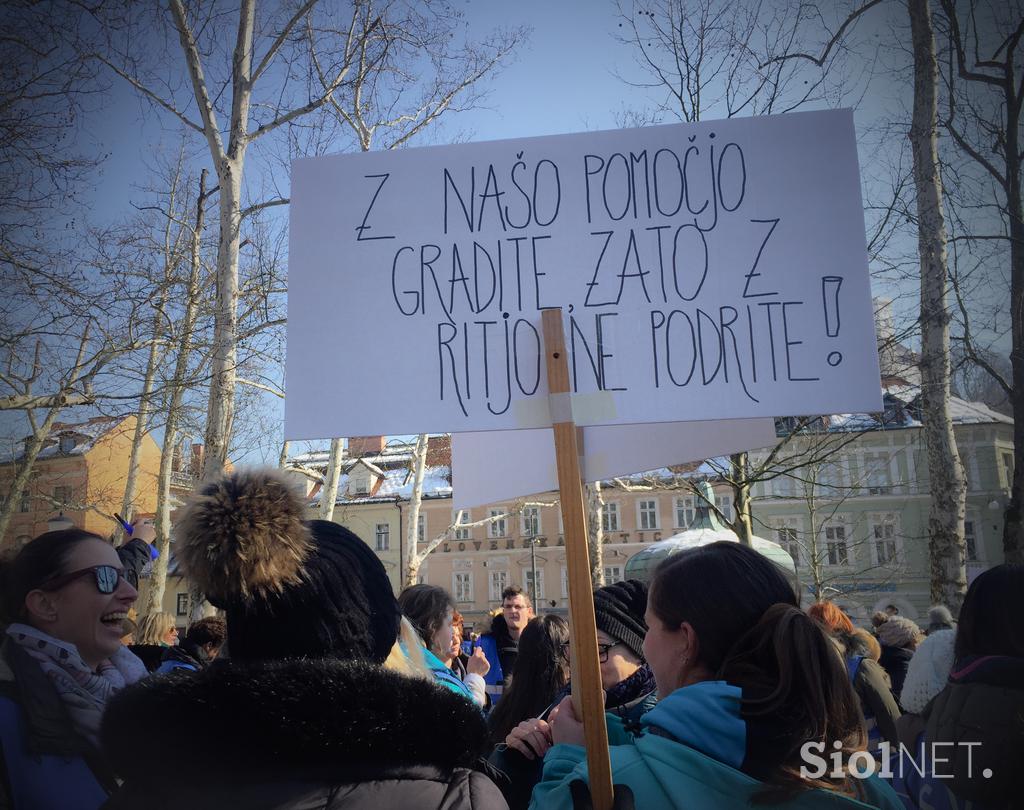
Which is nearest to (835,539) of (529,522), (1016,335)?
(529,522)

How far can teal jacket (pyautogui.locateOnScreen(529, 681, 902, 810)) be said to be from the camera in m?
1.54

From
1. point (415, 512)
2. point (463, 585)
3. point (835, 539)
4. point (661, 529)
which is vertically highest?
point (415, 512)

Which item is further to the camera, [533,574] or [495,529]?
[495,529]

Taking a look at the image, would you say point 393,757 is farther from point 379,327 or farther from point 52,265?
point 52,265

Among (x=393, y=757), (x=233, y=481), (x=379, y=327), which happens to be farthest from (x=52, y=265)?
(x=393, y=757)

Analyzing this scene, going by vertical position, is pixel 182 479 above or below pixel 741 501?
above

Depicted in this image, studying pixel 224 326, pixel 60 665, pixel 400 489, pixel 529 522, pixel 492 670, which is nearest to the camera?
pixel 60 665

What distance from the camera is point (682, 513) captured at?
4756cm

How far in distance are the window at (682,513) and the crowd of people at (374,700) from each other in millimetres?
44125

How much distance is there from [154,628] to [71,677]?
439 centimetres

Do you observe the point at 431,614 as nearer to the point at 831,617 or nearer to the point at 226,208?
the point at 831,617

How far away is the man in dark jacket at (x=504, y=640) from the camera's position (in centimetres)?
645

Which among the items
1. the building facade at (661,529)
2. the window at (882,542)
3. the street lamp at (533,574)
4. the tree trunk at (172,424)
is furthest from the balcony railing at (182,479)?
the window at (882,542)

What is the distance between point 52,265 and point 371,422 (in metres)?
6.06
